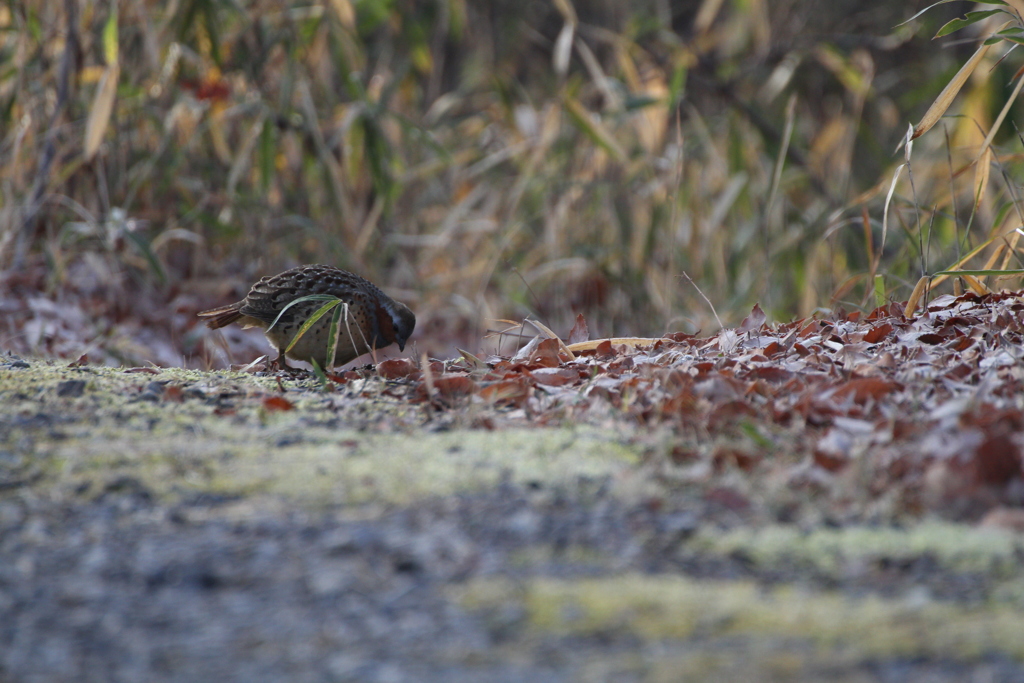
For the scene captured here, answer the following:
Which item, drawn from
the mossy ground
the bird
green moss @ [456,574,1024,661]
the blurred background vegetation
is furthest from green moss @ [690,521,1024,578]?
the blurred background vegetation

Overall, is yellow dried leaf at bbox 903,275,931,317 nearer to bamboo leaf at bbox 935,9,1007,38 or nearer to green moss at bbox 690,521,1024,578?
bamboo leaf at bbox 935,9,1007,38

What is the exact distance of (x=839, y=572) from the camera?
Result: 1706mm

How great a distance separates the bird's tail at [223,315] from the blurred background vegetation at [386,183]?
1.00 meters

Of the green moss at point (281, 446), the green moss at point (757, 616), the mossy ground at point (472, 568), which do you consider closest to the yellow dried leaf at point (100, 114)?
the green moss at point (281, 446)

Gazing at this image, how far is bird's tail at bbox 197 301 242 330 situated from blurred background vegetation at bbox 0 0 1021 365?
39.3 inches

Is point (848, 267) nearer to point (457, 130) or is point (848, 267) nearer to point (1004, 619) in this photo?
point (457, 130)

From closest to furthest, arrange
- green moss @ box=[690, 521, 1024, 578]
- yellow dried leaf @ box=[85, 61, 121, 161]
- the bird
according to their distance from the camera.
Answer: green moss @ box=[690, 521, 1024, 578] → the bird → yellow dried leaf @ box=[85, 61, 121, 161]

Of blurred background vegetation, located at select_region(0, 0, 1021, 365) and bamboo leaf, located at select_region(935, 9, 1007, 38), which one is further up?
bamboo leaf, located at select_region(935, 9, 1007, 38)

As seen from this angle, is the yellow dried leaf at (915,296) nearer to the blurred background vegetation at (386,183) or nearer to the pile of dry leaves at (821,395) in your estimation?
the pile of dry leaves at (821,395)

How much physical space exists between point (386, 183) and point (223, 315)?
237 centimetres

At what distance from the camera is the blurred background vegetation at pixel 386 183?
5840mm

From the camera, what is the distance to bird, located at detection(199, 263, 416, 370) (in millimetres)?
4012

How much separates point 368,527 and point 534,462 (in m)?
0.51

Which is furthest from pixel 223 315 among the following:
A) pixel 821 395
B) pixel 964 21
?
pixel 964 21
